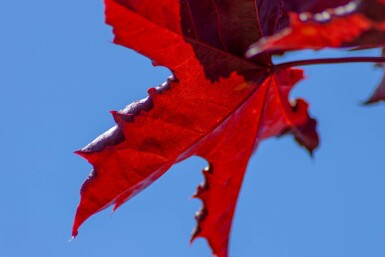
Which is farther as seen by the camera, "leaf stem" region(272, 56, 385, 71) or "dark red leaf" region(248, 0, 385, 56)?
"leaf stem" region(272, 56, 385, 71)

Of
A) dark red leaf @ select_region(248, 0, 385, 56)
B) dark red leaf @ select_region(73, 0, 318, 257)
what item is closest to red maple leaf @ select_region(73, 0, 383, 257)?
dark red leaf @ select_region(73, 0, 318, 257)

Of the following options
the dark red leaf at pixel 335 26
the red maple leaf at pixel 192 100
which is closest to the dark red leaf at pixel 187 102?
the red maple leaf at pixel 192 100

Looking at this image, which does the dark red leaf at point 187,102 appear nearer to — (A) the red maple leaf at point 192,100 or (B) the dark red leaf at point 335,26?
(A) the red maple leaf at point 192,100

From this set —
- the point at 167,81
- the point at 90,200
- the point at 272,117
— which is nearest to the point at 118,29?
the point at 167,81

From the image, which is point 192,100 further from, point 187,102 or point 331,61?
point 331,61

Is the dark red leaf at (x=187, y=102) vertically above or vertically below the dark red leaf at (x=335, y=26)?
below

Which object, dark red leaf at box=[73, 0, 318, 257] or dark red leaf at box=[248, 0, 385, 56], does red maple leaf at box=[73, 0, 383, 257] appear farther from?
dark red leaf at box=[248, 0, 385, 56]

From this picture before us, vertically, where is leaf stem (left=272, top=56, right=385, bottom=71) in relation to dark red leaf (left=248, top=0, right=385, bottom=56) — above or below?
below

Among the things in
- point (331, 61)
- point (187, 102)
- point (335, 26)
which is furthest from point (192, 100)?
point (335, 26)
